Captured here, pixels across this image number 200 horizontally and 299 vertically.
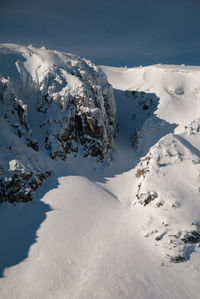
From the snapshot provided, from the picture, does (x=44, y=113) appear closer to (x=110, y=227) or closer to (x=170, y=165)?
(x=110, y=227)

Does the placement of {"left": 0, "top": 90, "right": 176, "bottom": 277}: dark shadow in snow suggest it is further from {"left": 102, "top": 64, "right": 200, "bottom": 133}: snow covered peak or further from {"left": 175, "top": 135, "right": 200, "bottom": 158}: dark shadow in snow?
{"left": 175, "top": 135, "right": 200, "bottom": 158}: dark shadow in snow

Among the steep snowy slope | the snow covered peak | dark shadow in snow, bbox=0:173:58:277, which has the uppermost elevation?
the snow covered peak

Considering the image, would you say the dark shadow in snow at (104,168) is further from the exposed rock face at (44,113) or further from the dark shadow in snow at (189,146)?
the dark shadow in snow at (189,146)

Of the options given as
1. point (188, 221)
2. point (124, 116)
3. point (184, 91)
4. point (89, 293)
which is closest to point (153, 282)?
point (89, 293)

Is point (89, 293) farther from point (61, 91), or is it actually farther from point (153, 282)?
point (61, 91)

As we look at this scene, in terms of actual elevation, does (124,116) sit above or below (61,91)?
below

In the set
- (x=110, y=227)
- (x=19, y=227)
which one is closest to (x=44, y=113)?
(x=19, y=227)

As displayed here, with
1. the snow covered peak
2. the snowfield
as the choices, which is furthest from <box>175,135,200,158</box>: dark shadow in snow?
the snow covered peak
